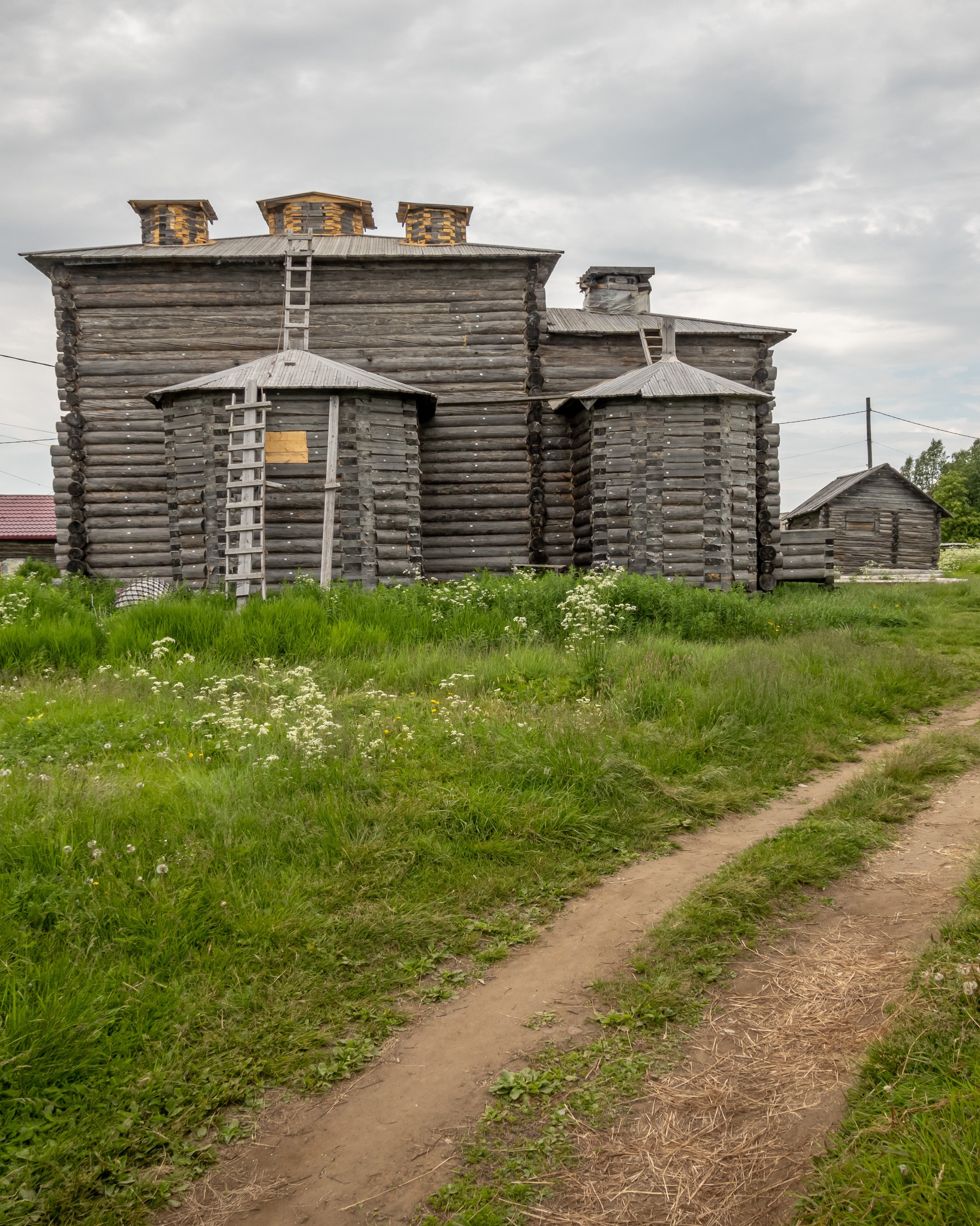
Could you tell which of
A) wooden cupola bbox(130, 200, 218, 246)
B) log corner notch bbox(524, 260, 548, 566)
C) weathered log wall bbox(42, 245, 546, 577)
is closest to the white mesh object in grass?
weathered log wall bbox(42, 245, 546, 577)

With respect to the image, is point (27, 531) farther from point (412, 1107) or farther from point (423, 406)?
point (412, 1107)

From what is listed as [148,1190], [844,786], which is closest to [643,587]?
[844,786]

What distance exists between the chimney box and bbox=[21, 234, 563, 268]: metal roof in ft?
13.7

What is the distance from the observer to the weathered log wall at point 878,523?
3366cm

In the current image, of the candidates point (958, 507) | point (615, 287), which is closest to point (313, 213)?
point (615, 287)

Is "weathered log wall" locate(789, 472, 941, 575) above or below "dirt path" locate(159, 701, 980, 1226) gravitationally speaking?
above

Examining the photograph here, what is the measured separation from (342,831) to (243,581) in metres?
9.17

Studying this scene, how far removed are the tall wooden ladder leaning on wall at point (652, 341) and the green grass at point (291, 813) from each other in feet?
33.8

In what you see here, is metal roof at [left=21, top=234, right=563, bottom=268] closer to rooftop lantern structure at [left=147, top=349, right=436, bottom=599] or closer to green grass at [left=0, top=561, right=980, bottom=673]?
rooftop lantern structure at [left=147, top=349, right=436, bottom=599]

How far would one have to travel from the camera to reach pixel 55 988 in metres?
3.29

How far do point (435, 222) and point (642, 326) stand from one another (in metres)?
5.74

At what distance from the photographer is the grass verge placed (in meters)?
2.53

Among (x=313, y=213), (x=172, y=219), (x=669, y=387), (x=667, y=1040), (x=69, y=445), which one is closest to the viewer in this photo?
(x=667, y=1040)

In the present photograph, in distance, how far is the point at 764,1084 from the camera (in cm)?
297
